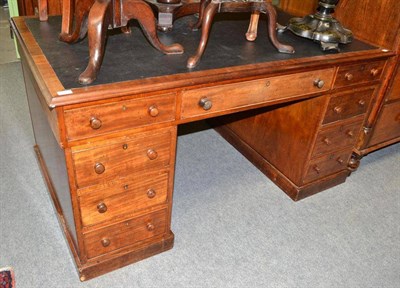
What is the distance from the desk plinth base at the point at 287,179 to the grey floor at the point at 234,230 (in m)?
0.04

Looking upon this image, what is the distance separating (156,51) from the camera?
148cm

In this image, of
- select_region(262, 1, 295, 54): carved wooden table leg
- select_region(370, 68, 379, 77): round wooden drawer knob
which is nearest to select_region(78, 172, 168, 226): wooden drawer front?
select_region(262, 1, 295, 54): carved wooden table leg

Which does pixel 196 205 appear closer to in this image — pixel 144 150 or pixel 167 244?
pixel 167 244

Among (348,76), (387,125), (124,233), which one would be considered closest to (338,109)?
(348,76)

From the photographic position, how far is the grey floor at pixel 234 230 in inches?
64.4

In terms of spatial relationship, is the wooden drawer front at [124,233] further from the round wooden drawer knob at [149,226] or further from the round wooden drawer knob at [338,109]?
the round wooden drawer knob at [338,109]

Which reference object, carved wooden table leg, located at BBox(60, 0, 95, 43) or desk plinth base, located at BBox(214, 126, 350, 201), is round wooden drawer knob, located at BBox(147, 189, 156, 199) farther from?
desk plinth base, located at BBox(214, 126, 350, 201)

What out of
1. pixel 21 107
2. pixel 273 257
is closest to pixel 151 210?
pixel 273 257

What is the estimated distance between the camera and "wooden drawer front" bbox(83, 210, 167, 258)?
1.48 m

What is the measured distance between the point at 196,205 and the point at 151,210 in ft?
1.72

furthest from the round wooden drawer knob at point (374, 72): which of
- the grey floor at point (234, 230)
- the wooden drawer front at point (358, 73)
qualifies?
the grey floor at point (234, 230)

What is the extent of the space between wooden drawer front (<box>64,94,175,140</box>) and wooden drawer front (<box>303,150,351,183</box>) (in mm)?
1065

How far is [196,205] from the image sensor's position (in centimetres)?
204

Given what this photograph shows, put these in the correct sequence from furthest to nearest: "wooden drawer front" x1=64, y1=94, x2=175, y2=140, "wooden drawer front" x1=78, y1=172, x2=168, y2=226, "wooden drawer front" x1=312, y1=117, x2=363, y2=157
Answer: "wooden drawer front" x1=312, y1=117, x2=363, y2=157, "wooden drawer front" x1=78, y1=172, x2=168, y2=226, "wooden drawer front" x1=64, y1=94, x2=175, y2=140
